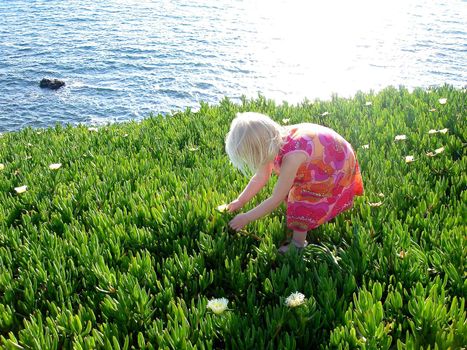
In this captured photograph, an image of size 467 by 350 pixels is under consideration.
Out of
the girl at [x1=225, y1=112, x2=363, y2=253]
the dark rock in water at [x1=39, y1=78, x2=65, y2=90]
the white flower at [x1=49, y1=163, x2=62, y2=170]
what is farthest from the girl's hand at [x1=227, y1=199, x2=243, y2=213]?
the dark rock in water at [x1=39, y1=78, x2=65, y2=90]

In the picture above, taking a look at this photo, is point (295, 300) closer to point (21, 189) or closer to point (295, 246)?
point (295, 246)

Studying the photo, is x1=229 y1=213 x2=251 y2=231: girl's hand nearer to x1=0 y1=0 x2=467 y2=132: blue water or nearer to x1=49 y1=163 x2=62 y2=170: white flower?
x1=49 y1=163 x2=62 y2=170: white flower

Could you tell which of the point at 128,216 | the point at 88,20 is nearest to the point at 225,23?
the point at 88,20

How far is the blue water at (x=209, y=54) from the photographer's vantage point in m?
8.33

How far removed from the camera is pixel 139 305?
1918 millimetres

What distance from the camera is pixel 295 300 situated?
1883 mm

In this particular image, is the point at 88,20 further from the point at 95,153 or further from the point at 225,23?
the point at 95,153

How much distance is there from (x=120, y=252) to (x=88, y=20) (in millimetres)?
12242

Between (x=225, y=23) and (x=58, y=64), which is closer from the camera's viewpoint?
(x=58, y=64)

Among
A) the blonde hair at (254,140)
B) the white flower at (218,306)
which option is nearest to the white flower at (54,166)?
the blonde hair at (254,140)

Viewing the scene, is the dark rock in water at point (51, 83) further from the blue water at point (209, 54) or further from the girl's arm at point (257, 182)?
the girl's arm at point (257, 182)

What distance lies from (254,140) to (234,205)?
45cm

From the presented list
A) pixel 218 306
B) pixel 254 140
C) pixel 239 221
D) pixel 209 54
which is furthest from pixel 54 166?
pixel 209 54

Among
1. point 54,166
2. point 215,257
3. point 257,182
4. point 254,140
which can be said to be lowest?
point 54,166
